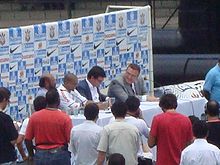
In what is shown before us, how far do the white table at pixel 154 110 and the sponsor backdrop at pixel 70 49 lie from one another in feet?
7.17

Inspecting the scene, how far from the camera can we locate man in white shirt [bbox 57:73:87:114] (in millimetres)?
14639

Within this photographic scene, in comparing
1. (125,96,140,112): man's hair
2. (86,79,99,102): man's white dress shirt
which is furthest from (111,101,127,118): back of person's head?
(86,79,99,102): man's white dress shirt

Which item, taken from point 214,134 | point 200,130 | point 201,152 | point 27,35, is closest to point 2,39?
point 27,35

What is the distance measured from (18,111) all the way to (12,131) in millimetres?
4130

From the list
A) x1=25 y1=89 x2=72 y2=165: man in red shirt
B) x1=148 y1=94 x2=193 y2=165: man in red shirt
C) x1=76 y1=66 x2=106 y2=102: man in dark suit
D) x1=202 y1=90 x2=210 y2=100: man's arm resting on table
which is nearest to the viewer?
x1=148 y1=94 x2=193 y2=165: man in red shirt

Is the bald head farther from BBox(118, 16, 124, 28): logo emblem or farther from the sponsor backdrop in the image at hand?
BBox(118, 16, 124, 28): logo emblem

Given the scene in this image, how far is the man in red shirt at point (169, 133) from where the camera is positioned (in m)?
12.2

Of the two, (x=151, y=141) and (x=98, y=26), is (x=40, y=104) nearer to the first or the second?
(x=151, y=141)

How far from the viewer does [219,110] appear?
13023 millimetres

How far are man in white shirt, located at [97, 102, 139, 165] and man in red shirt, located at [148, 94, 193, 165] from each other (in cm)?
47

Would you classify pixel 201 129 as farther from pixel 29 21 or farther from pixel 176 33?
pixel 29 21

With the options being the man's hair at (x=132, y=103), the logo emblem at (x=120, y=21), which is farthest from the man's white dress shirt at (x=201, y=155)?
the logo emblem at (x=120, y=21)

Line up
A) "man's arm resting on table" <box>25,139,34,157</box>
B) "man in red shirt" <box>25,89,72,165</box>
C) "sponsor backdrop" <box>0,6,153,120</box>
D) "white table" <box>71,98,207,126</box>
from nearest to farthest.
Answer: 1. "man in red shirt" <box>25,89,72,165</box>
2. "man's arm resting on table" <box>25,139,34,157</box>
3. "white table" <box>71,98,207,126</box>
4. "sponsor backdrop" <box>0,6,153,120</box>

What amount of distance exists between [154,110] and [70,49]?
3.03 meters
